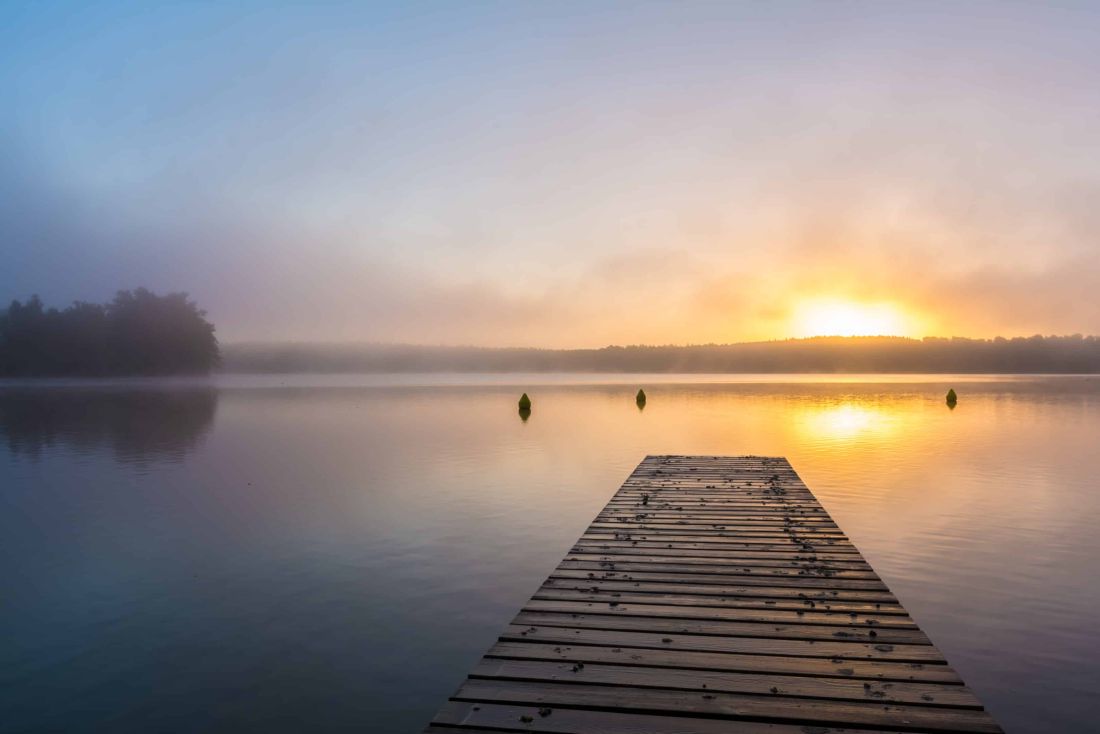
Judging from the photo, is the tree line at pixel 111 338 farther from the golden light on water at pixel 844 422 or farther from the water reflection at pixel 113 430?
the golden light on water at pixel 844 422

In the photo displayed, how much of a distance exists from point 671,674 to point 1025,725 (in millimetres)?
4052

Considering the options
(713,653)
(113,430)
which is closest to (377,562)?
(713,653)

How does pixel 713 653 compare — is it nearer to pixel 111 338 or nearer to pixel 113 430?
pixel 113 430

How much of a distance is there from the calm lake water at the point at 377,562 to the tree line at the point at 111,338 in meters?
140

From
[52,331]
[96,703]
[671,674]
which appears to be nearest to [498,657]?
[671,674]

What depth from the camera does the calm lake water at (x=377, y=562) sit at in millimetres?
8188

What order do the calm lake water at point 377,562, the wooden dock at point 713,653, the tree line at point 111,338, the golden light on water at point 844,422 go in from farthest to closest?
the tree line at point 111,338 → the golden light on water at point 844,422 → the calm lake water at point 377,562 → the wooden dock at point 713,653

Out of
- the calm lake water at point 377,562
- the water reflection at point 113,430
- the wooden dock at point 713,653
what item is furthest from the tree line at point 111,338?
the wooden dock at point 713,653

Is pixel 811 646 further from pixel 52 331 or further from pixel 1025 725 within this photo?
pixel 52 331

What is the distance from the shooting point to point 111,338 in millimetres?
157875

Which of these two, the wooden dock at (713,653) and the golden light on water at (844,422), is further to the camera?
the golden light on water at (844,422)

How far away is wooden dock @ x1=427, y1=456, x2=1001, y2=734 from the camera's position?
5238 millimetres

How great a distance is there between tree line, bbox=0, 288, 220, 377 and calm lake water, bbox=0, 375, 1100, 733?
140244 mm

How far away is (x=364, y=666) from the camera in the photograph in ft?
29.0
